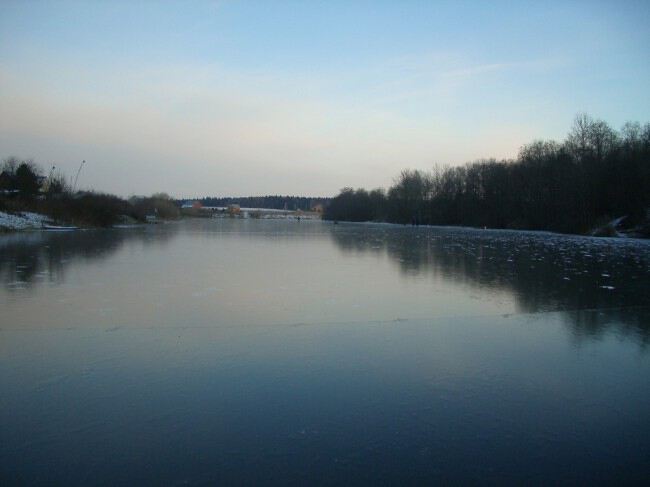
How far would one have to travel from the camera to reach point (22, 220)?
33312mm

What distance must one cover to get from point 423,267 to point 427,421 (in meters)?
10.3

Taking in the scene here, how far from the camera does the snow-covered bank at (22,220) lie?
30577mm

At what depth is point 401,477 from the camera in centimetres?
263

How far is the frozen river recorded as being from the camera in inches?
108

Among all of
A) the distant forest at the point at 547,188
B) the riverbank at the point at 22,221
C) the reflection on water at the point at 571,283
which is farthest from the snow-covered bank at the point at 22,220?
the distant forest at the point at 547,188

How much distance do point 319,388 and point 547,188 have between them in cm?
5213

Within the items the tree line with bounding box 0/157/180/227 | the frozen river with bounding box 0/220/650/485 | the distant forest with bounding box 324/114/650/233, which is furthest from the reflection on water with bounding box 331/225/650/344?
the tree line with bounding box 0/157/180/227

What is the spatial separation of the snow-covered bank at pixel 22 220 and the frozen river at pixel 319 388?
88.3 feet

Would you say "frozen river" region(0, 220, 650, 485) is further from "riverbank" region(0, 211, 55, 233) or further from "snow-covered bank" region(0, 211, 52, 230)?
"snow-covered bank" region(0, 211, 52, 230)

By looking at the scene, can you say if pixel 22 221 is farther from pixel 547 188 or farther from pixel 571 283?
pixel 547 188

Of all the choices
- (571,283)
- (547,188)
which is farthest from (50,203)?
(547,188)

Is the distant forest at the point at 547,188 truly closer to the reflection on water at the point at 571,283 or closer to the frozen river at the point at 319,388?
the reflection on water at the point at 571,283

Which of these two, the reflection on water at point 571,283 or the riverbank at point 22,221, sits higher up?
the riverbank at point 22,221

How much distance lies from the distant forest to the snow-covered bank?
44924 millimetres
